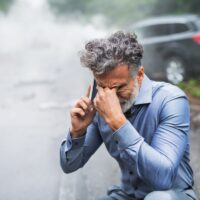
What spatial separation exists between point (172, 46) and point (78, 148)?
10011 millimetres

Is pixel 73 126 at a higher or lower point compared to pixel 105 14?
lower

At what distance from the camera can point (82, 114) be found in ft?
10.4

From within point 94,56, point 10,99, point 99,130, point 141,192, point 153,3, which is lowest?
point 141,192

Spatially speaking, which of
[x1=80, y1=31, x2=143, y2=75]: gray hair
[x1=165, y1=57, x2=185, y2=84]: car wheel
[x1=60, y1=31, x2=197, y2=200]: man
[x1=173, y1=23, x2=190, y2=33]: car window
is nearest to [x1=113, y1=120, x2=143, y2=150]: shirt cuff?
[x1=60, y1=31, x2=197, y2=200]: man

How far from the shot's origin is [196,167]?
19.3ft

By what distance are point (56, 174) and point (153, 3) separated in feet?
59.5

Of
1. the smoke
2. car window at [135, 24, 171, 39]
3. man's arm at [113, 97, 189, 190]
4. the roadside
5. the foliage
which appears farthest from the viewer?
the smoke

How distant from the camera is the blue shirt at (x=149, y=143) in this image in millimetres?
2906

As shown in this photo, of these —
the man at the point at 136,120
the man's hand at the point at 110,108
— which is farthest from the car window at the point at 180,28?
the man's hand at the point at 110,108

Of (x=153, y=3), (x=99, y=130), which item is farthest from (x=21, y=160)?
(x=153, y=3)

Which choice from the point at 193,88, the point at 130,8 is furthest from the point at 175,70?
the point at 130,8

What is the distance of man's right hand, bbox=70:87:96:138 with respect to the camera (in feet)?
10.5

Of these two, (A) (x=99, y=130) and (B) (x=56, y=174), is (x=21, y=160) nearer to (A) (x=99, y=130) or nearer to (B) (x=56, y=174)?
(B) (x=56, y=174)

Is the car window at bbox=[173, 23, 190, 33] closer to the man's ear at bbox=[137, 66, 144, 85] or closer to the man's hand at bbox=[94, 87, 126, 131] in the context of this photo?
the man's ear at bbox=[137, 66, 144, 85]
